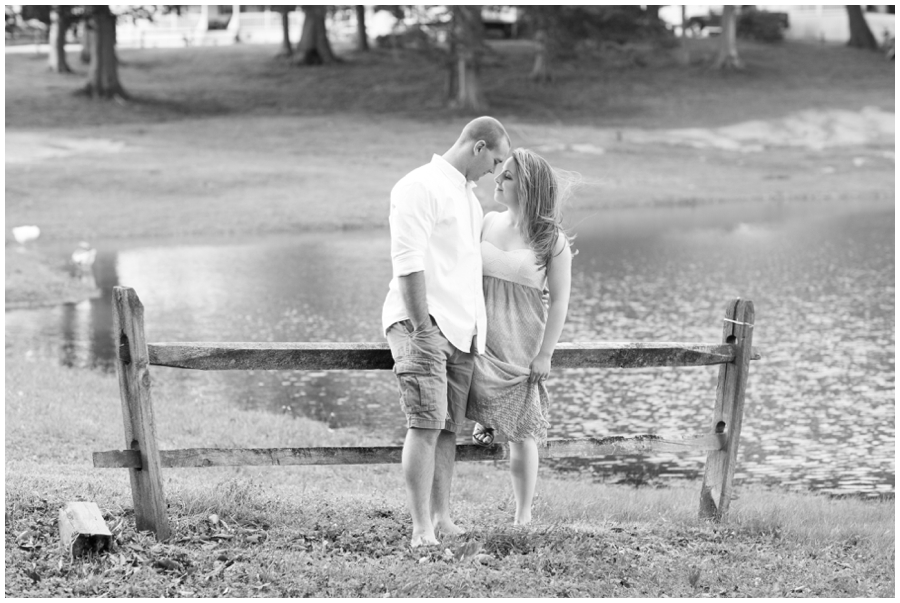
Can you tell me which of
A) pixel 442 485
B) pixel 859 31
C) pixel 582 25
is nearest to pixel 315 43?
pixel 582 25

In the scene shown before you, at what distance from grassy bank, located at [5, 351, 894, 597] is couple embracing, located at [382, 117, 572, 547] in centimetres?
42

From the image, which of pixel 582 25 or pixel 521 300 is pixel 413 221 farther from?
pixel 582 25

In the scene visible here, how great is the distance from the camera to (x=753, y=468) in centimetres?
1023

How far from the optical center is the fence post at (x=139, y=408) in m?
5.84

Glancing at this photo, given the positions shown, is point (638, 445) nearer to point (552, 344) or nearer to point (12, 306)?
point (552, 344)

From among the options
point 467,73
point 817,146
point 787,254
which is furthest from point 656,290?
point 467,73

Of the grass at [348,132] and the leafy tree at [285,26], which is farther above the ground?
the leafy tree at [285,26]

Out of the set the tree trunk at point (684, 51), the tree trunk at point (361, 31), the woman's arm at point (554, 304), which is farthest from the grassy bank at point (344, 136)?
the woman's arm at point (554, 304)

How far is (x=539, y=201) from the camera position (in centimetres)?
604

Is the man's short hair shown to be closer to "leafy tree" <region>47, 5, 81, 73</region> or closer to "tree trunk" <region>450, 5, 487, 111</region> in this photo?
"tree trunk" <region>450, 5, 487, 111</region>

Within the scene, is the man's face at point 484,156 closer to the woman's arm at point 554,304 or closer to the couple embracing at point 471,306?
the couple embracing at point 471,306

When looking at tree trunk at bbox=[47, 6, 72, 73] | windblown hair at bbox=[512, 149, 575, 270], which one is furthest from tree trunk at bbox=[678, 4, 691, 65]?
windblown hair at bbox=[512, 149, 575, 270]

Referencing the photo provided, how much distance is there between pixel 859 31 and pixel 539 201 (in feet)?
213

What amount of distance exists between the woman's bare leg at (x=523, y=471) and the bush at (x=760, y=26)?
64130 mm
